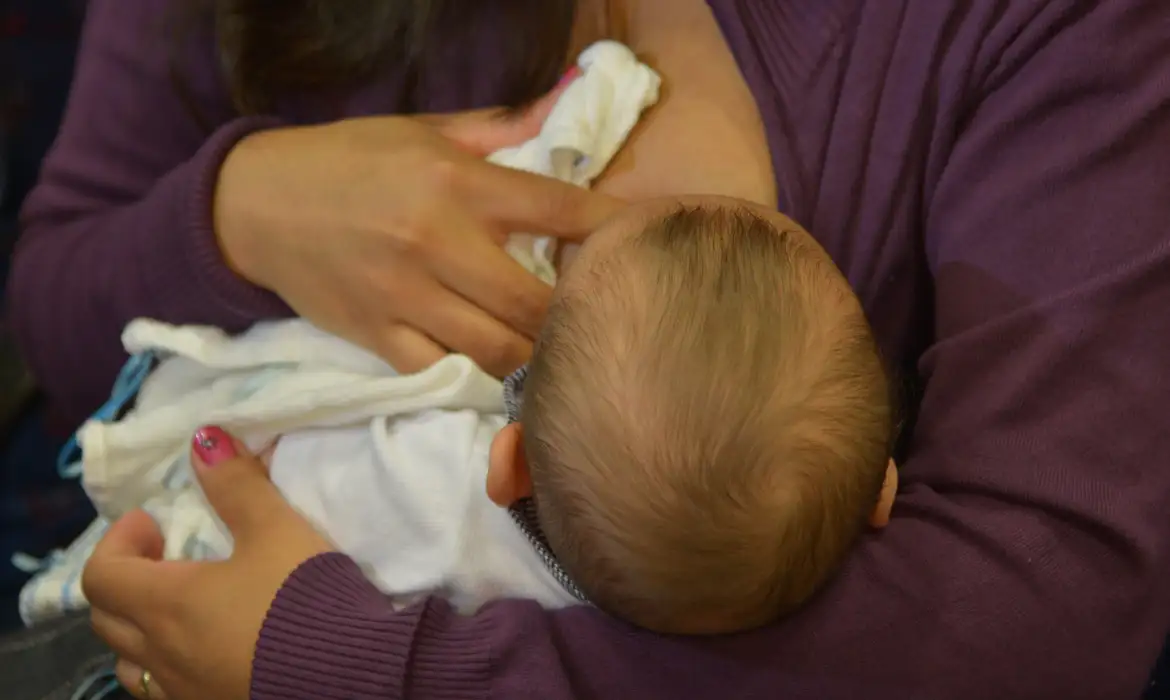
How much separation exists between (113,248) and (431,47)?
1.18ft

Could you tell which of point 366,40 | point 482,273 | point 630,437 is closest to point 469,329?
point 482,273

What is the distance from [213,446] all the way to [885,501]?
0.55 meters

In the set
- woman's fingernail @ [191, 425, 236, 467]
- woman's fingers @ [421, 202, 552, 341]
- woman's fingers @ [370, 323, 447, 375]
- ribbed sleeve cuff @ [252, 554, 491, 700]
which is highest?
woman's fingers @ [421, 202, 552, 341]

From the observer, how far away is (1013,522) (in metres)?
0.64

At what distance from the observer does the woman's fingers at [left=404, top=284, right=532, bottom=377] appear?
0.78 m

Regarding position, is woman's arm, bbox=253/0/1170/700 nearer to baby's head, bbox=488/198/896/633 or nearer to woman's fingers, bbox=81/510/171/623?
baby's head, bbox=488/198/896/633

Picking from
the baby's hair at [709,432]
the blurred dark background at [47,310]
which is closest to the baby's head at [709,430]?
the baby's hair at [709,432]

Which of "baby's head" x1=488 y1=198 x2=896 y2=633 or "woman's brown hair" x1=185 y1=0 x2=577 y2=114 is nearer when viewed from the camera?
"baby's head" x1=488 y1=198 x2=896 y2=633

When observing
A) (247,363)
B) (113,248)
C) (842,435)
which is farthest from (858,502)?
(113,248)

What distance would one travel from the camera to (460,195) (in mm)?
792

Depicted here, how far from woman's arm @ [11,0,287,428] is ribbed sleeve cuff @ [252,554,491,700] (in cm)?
30

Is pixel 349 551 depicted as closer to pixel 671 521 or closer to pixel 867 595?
pixel 671 521

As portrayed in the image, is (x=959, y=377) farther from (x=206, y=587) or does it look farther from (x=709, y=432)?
(x=206, y=587)

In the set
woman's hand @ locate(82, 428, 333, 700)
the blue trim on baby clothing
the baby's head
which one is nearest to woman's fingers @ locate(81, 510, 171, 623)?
woman's hand @ locate(82, 428, 333, 700)
